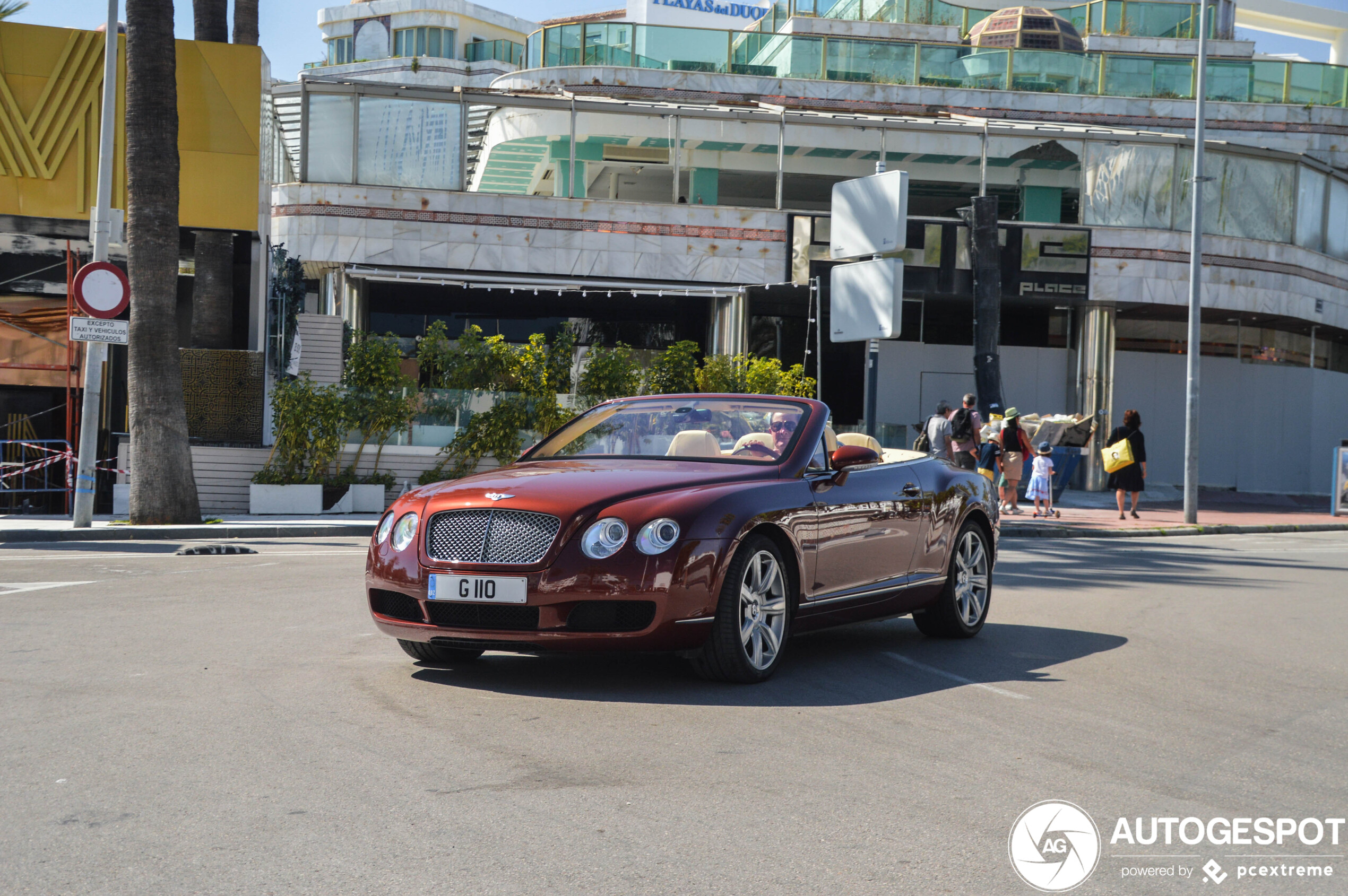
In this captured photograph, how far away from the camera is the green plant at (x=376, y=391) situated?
20250 mm

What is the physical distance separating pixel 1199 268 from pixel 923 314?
28.4 feet

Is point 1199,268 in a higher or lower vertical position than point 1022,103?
lower

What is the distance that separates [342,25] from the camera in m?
86.2

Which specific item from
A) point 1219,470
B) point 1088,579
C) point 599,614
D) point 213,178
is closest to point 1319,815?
point 599,614

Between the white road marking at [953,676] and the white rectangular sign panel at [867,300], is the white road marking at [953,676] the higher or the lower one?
the lower one

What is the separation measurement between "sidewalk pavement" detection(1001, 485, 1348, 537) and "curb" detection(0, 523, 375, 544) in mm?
9133

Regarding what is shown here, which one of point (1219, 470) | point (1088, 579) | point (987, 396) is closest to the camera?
point (1088, 579)

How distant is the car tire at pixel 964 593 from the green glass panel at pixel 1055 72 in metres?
27.9

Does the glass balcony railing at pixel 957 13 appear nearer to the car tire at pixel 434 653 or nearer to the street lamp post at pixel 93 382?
the street lamp post at pixel 93 382

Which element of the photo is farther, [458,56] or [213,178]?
[458,56]

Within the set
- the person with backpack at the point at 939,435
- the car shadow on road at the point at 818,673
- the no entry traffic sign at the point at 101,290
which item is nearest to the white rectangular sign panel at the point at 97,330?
the no entry traffic sign at the point at 101,290

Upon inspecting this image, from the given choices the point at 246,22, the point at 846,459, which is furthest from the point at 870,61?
the point at 846,459

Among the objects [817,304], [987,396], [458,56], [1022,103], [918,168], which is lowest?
[987,396]

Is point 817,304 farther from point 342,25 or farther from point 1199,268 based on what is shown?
point 342,25
